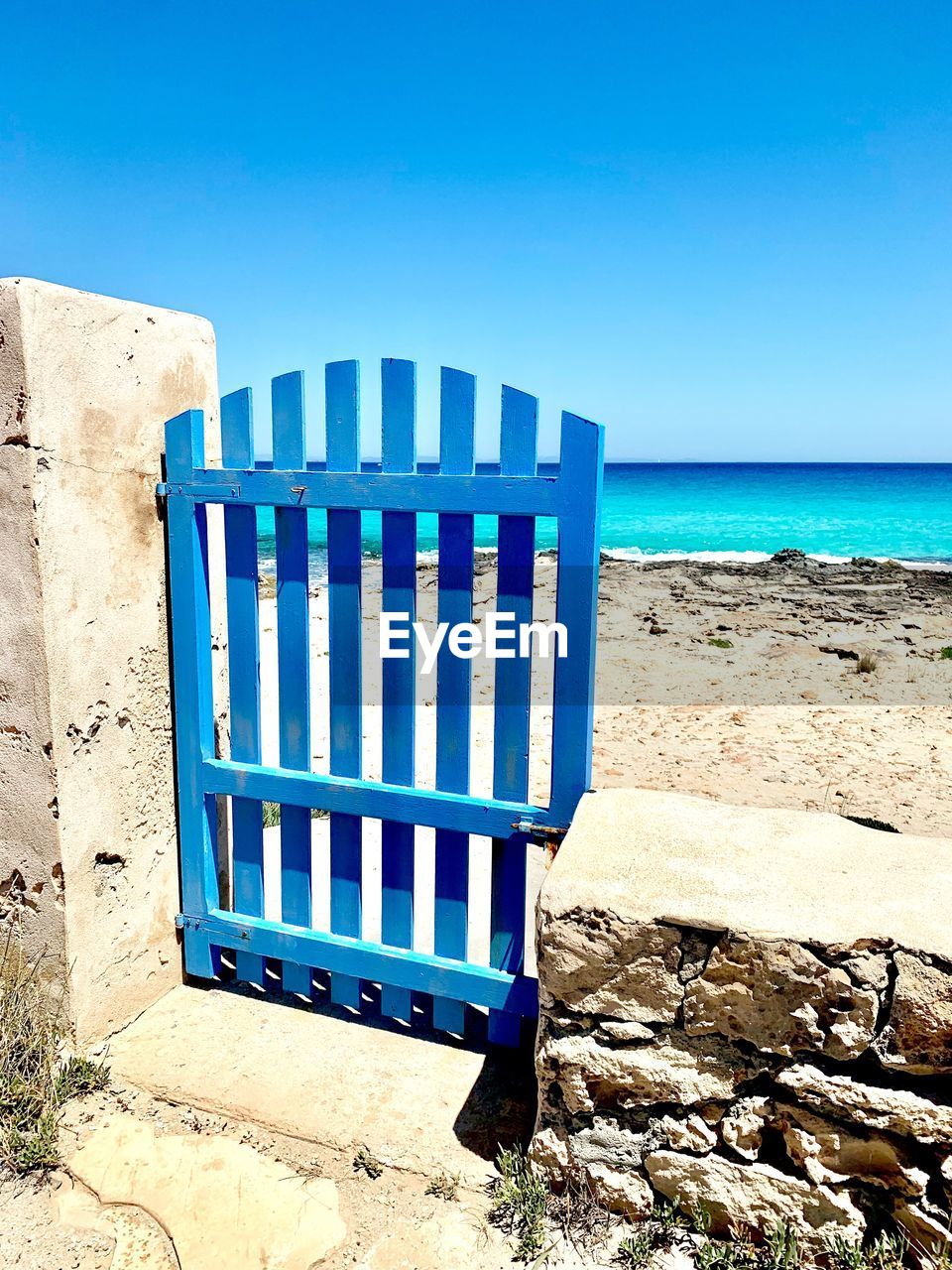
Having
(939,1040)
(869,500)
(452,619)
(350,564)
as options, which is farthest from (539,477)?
(869,500)

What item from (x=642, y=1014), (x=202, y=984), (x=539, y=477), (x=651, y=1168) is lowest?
(x=202, y=984)

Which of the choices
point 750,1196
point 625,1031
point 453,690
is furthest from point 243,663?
point 750,1196

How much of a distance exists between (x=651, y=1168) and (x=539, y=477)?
191 cm

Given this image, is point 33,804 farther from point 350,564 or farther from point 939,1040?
point 939,1040

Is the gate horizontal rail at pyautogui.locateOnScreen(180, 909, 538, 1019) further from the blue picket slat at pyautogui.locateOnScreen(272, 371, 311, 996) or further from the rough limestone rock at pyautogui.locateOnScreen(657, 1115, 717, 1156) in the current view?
the rough limestone rock at pyautogui.locateOnScreen(657, 1115, 717, 1156)

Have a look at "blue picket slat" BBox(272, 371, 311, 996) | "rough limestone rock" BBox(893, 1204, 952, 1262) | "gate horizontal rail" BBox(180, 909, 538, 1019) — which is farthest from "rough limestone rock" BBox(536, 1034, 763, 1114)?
"blue picket slat" BBox(272, 371, 311, 996)

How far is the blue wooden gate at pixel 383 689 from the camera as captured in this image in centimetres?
267

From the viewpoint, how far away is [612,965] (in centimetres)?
217

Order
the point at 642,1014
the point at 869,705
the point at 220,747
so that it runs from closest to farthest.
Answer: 1. the point at 642,1014
2. the point at 220,747
3. the point at 869,705

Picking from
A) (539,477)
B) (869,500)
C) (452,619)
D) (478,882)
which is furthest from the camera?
(869,500)

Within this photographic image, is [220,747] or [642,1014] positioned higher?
[220,747]

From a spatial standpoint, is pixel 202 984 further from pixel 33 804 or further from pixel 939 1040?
pixel 939 1040

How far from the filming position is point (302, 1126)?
104 inches

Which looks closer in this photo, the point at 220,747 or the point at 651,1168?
the point at 651,1168
